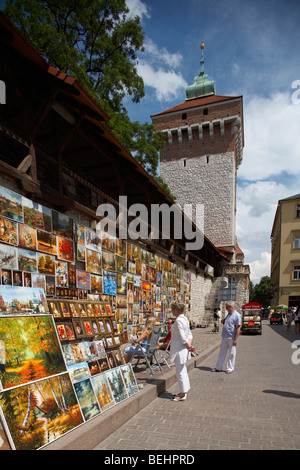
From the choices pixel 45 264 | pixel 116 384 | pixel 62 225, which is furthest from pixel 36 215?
pixel 116 384

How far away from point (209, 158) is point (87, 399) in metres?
30.0

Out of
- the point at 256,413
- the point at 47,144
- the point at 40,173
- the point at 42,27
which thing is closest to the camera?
the point at 256,413

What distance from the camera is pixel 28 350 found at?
2861 millimetres

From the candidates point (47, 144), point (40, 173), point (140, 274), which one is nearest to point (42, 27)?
point (47, 144)

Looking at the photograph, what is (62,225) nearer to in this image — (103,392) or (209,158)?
(103,392)

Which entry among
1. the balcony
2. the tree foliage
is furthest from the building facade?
the tree foliage

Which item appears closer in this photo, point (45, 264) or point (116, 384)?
point (116, 384)

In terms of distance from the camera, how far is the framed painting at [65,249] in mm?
5675

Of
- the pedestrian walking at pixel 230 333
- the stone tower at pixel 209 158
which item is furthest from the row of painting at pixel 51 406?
the stone tower at pixel 209 158

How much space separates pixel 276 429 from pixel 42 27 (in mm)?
13092

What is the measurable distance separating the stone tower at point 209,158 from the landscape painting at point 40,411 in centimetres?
2603

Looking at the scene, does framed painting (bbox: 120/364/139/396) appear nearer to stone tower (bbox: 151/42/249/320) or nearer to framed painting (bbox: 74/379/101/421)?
framed painting (bbox: 74/379/101/421)
